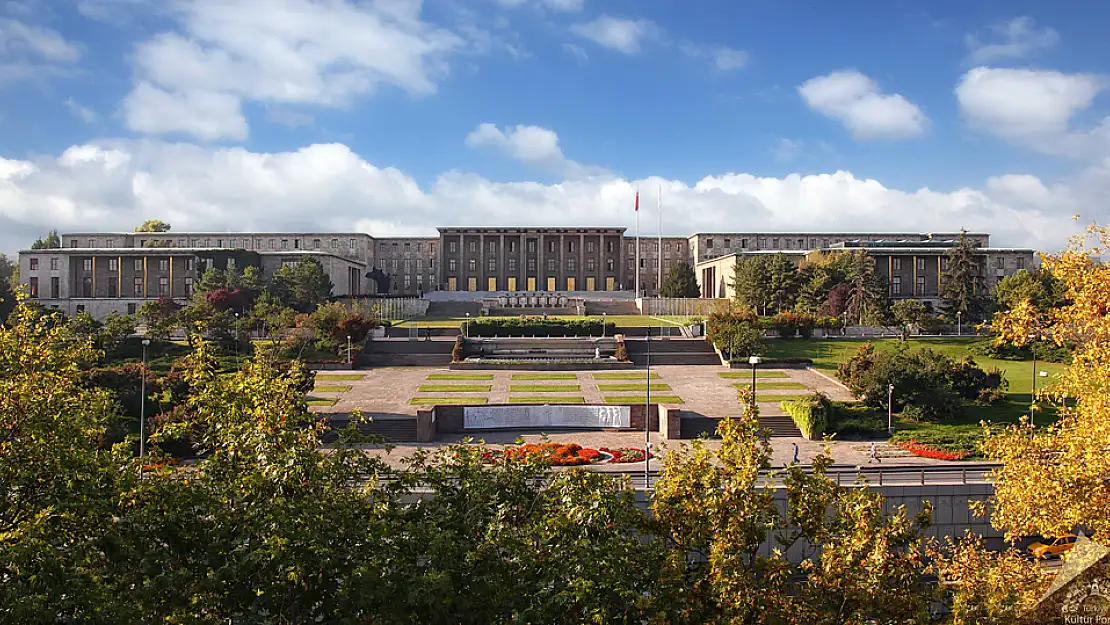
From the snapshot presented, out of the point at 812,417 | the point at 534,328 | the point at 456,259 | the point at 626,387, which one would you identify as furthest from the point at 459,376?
the point at 456,259

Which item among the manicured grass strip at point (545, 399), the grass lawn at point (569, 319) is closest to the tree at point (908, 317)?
the grass lawn at point (569, 319)

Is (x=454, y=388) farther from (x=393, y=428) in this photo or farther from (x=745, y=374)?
(x=745, y=374)

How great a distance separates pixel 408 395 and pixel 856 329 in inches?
1436

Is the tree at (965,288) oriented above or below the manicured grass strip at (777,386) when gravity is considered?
above

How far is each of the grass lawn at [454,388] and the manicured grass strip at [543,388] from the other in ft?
4.81

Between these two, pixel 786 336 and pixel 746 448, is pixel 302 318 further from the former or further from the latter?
pixel 746 448

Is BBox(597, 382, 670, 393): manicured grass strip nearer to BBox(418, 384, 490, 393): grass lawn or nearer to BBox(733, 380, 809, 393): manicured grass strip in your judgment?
BBox(733, 380, 809, 393): manicured grass strip

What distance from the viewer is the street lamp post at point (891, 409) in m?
29.7

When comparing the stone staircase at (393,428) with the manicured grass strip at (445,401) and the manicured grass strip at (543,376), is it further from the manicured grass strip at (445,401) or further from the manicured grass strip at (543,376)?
the manicured grass strip at (543,376)

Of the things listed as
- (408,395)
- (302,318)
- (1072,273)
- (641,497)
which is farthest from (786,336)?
(1072,273)

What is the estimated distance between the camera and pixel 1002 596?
28.5ft

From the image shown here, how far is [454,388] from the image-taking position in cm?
3791

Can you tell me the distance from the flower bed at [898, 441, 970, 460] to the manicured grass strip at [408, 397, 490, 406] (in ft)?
59.2

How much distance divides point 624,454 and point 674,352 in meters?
22.9
